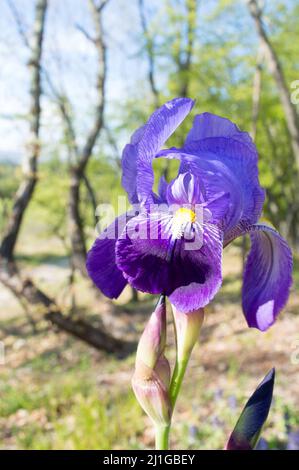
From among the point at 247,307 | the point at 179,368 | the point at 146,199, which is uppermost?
the point at 146,199

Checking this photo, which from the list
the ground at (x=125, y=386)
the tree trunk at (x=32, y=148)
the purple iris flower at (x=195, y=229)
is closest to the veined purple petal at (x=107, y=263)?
the purple iris flower at (x=195, y=229)

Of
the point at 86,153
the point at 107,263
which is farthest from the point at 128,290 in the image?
the point at 107,263

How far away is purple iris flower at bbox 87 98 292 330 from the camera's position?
0.79 metres

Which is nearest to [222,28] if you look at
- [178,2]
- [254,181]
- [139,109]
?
[178,2]

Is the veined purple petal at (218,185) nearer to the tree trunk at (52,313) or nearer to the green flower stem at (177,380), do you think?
the green flower stem at (177,380)

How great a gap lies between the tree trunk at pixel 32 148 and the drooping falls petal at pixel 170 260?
432 centimetres

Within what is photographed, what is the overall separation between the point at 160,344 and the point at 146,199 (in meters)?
0.27

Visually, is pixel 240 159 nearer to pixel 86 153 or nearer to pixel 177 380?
pixel 177 380

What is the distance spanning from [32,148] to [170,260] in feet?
15.1

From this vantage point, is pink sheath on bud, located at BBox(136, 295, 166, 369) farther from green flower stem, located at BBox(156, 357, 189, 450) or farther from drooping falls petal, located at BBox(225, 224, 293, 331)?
drooping falls petal, located at BBox(225, 224, 293, 331)

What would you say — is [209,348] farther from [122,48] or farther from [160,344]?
[122,48]

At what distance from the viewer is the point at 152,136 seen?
0.85 metres

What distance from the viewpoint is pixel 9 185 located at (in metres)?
11.0

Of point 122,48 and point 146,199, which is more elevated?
point 122,48
